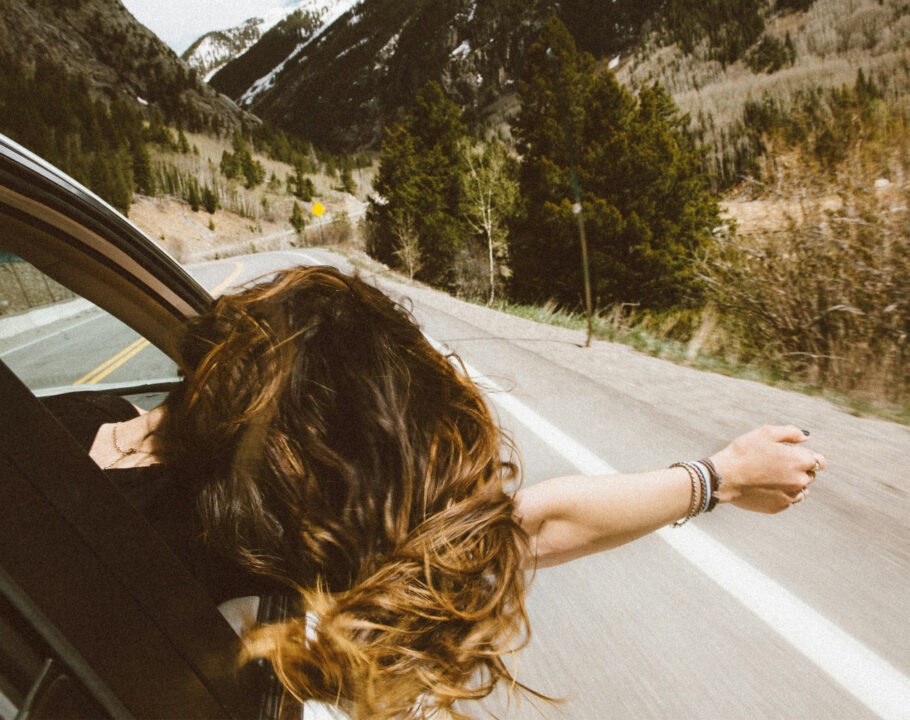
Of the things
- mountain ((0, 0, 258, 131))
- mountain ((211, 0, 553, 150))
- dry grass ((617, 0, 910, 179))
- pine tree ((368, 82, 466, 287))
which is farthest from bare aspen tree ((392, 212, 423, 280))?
mountain ((211, 0, 553, 150))

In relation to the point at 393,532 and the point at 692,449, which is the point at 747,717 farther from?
the point at 692,449

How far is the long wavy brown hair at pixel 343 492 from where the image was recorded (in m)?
0.89

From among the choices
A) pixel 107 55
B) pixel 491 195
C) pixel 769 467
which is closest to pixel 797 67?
pixel 491 195

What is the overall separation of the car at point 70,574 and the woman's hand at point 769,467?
123cm

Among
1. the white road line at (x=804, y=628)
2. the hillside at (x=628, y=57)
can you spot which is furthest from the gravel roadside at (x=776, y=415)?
the hillside at (x=628, y=57)

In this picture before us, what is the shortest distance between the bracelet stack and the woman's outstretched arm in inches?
0.6

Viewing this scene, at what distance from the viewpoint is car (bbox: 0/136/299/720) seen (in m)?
0.54

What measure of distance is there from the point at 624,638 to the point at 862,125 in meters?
5.28

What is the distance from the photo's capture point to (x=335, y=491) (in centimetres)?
92

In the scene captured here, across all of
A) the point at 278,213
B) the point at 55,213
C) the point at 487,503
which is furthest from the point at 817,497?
the point at 278,213

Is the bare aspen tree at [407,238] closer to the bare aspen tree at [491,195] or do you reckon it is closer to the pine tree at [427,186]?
the pine tree at [427,186]

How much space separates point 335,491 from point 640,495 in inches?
30.6

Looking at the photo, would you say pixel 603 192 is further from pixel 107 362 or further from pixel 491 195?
pixel 107 362

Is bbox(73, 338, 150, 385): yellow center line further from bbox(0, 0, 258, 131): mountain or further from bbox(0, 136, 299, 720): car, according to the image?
bbox(0, 0, 258, 131): mountain
